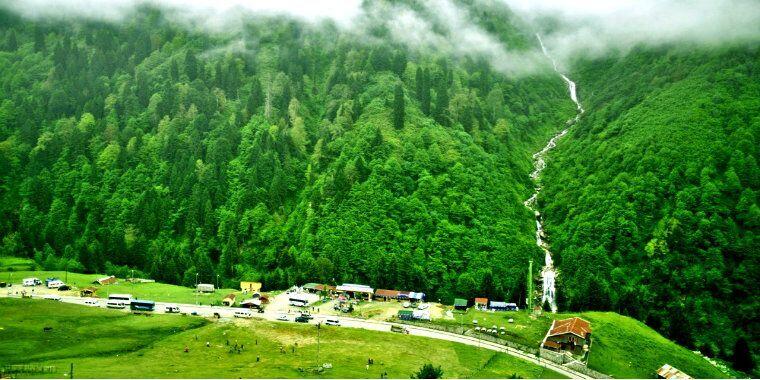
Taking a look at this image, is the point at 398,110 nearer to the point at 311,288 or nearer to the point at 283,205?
the point at 283,205

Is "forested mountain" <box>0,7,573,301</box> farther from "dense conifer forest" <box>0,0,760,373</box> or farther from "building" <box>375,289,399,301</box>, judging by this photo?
"building" <box>375,289,399,301</box>

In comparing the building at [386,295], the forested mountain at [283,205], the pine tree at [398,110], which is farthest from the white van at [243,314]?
the pine tree at [398,110]

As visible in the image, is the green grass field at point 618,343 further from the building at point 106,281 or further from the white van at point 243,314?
the building at point 106,281

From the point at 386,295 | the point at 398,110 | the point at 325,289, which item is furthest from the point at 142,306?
the point at 398,110

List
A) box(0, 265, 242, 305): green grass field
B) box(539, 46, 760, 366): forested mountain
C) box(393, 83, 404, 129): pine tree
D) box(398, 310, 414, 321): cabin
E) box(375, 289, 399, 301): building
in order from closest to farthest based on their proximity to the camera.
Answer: box(398, 310, 414, 321): cabin, box(0, 265, 242, 305): green grass field, box(539, 46, 760, 366): forested mountain, box(375, 289, 399, 301): building, box(393, 83, 404, 129): pine tree

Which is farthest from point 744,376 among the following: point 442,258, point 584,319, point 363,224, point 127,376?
point 127,376

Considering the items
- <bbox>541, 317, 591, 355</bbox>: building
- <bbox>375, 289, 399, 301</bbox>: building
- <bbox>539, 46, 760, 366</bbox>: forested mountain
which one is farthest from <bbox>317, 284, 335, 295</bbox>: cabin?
<bbox>539, 46, 760, 366</bbox>: forested mountain
